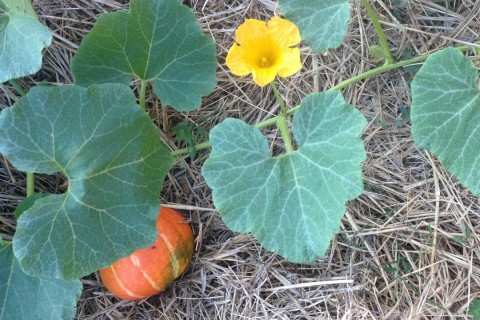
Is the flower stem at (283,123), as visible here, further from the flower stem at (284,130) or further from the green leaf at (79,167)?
the green leaf at (79,167)

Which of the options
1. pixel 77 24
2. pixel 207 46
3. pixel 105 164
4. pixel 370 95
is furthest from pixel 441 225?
pixel 77 24

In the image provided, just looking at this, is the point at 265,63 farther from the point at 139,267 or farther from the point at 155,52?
Answer: the point at 139,267

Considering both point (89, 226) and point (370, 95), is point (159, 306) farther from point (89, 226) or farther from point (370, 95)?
point (370, 95)

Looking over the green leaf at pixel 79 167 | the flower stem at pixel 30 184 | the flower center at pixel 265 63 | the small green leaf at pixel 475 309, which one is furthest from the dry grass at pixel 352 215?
the green leaf at pixel 79 167

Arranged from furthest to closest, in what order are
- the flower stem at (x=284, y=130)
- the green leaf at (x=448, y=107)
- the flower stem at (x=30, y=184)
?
the flower stem at (x=30, y=184) → the flower stem at (x=284, y=130) → the green leaf at (x=448, y=107)

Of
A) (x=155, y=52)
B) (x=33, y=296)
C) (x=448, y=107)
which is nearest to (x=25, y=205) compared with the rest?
(x=33, y=296)

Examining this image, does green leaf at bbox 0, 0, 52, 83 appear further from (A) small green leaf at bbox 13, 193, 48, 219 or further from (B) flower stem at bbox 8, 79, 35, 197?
(A) small green leaf at bbox 13, 193, 48, 219
